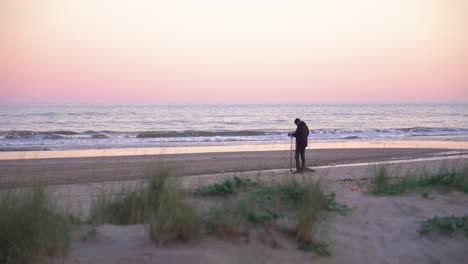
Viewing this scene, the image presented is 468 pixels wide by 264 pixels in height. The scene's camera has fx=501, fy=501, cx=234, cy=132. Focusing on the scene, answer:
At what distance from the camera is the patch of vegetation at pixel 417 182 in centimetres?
912

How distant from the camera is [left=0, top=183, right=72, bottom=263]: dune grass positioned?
188 inches

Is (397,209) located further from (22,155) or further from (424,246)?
(22,155)

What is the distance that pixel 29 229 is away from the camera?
4.98 m

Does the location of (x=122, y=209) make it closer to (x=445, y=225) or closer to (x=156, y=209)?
(x=156, y=209)

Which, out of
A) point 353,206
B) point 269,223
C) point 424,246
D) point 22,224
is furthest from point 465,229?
point 22,224

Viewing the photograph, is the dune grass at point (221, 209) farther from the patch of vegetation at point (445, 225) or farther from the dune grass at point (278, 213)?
the patch of vegetation at point (445, 225)

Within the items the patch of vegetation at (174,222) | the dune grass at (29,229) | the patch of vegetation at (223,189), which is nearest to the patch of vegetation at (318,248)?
the patch of vegetation at (174,222)

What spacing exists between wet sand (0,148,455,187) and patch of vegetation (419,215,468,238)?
7437 millimetres

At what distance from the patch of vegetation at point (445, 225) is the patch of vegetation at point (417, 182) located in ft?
6.12

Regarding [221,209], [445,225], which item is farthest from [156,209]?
[445,225]

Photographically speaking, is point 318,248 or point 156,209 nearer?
point 318,248

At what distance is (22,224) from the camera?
498cm

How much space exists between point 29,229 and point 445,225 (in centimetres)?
532

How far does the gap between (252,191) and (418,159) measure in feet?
48.3
